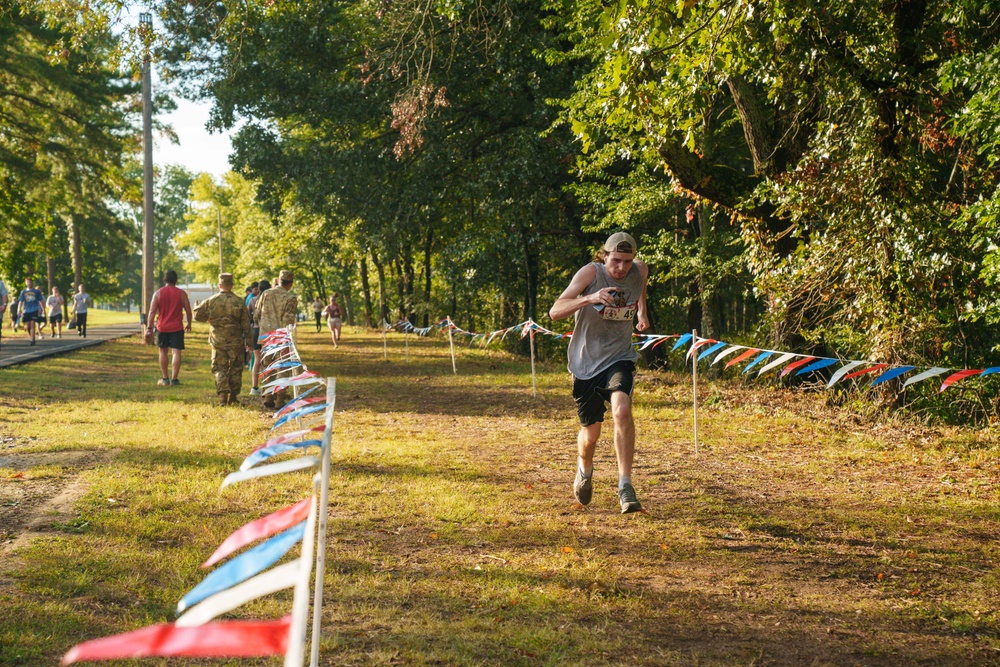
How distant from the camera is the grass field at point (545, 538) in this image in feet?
14.8

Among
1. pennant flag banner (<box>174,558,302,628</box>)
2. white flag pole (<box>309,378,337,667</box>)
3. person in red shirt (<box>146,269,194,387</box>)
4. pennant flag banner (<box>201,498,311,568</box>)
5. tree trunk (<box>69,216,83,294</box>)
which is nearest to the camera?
pennant flag banner (<box>174,558,302,628</box>)

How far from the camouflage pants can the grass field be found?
1.15 metres

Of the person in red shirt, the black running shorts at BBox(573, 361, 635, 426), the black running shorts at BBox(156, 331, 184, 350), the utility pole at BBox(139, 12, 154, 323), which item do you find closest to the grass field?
the black running shorts at BBox(573, 361, 635, 426)

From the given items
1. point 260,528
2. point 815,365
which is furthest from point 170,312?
point 260,528

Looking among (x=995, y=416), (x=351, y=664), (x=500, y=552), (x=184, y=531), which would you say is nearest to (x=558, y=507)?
(x=500, y=552)

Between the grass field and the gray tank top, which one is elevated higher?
the gray tank top

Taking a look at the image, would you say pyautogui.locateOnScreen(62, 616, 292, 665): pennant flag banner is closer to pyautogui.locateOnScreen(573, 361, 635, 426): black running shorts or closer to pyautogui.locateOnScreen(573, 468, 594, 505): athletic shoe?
pyautogui.locateOnScreen(573, 361, 635, 426): black running shorts

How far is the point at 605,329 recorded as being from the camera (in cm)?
698

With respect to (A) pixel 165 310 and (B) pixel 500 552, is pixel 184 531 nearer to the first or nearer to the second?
(B) pixel 500 552

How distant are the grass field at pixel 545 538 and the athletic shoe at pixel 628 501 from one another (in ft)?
0.37

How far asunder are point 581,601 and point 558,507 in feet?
7.59

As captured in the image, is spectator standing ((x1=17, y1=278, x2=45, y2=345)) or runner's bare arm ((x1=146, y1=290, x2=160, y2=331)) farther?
spectator standing ((x1=17, y1=278, x2=45, y2=345))

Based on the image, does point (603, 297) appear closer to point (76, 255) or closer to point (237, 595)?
point (237, 595)

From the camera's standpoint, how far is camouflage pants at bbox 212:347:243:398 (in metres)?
13.4
